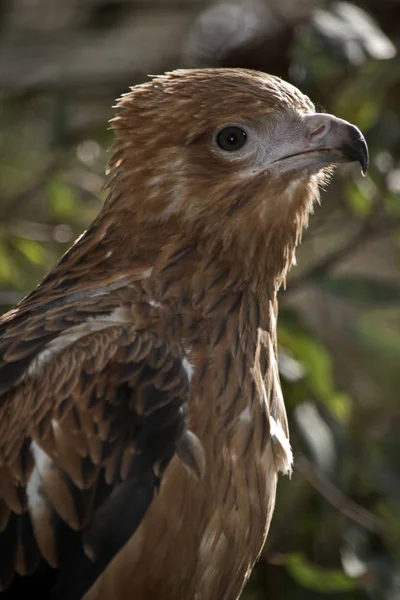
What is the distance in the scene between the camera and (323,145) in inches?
159

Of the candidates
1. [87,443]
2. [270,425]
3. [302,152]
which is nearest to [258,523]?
[270,425]

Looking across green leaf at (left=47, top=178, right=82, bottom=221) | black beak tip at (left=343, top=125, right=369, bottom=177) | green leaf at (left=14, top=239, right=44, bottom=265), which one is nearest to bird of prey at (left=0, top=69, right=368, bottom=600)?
black beak tip at (left=343, top=125, right=369, bottom=177)

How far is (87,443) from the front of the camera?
3.86 m

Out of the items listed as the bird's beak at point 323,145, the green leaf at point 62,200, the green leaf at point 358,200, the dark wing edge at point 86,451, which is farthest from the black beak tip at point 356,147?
the green leaf at point 62,200

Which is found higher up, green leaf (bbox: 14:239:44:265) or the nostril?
the nostril

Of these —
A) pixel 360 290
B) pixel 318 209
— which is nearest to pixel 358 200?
pixel 360 290

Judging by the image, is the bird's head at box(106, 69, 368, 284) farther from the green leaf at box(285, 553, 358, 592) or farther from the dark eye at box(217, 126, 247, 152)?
the green leaf at box(285, 553, 358, 592)

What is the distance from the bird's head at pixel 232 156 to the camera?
4.05 meters

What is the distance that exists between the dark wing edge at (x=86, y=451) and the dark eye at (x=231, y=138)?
0.67 m

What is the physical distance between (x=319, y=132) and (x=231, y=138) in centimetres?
27

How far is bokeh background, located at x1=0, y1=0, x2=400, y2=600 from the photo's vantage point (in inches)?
206

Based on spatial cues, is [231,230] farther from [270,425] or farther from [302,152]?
[270,425]

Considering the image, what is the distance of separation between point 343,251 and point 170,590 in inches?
92.9

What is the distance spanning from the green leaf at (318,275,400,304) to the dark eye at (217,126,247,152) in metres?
1.58
